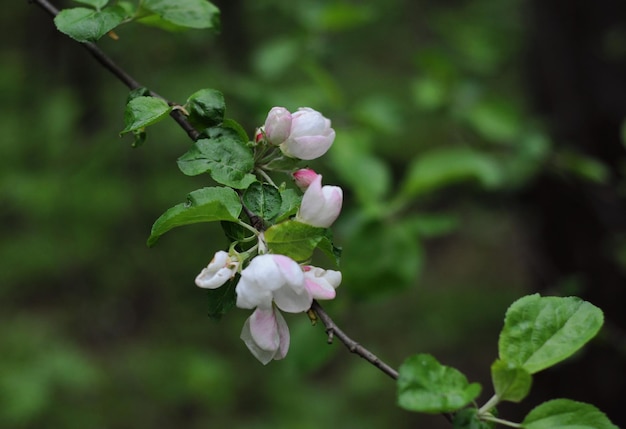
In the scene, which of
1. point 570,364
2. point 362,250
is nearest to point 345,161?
point 362,250

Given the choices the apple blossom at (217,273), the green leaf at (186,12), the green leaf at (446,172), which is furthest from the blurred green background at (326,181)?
the apple blossom at (217,273)

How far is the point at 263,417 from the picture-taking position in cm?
302

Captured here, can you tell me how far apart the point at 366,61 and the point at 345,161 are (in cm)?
391

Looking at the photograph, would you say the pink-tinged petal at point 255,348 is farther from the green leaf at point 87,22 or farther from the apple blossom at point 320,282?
the green leaf at point 87,22

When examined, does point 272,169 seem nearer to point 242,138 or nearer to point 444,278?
point 242,138

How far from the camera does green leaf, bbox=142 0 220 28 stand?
2.59 ft

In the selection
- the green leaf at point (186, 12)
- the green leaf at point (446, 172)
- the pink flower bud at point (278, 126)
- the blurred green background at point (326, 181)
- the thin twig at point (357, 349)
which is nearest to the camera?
the thin twig at point (357, 349)

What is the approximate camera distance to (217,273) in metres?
0.58

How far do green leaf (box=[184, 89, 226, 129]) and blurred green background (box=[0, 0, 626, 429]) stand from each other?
0.68 metres

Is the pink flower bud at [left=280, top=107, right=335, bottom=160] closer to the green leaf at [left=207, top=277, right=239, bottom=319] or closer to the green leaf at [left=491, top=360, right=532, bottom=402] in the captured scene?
the green leaf at [left=207, top=277, right=239, bottom=319]

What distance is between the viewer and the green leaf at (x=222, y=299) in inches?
24.2

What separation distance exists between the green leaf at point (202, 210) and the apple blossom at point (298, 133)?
0.23 feet

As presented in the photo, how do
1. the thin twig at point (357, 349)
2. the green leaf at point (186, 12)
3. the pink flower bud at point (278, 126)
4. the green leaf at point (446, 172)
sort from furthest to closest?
the green leaf at point (446, 172), the green leaf at point (186, 12), the pink flower bud at point (278, 126), the thin twig at point (357, 349)

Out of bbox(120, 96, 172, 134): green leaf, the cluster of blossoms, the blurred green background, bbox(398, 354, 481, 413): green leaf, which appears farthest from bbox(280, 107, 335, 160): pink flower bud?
the blurred green background
